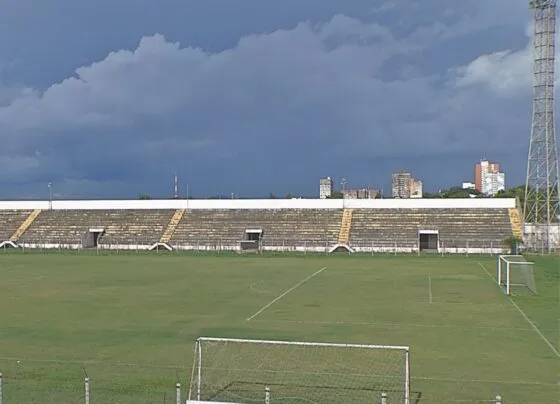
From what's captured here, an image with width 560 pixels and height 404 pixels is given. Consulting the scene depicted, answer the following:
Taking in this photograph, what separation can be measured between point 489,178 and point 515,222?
110 m

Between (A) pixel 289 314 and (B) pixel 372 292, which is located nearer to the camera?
(A) pixel 289 314

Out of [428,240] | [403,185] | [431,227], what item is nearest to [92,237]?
[428,240]

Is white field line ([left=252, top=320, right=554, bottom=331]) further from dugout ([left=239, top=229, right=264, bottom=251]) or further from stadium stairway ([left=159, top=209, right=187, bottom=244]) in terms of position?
stadium stairway ([left=159, top=209, right=187, bottom=244])

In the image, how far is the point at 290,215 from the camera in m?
69.6

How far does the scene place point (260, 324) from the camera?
71.6 feet

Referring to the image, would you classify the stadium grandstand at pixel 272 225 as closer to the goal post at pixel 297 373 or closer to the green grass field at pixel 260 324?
the green grass field at pixel 260 324

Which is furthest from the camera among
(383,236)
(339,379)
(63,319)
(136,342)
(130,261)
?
(383,236)

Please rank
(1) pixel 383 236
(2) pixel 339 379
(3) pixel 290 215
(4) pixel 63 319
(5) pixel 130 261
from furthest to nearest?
1. (3) pixel 290 215
2. (1) pixel 383 236
3. (5) pixel 130 261
4. (4) pixel 63 319
5. (2) pixel 339 379

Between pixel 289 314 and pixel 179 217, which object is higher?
pixel 179 217

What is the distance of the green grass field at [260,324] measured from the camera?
1437cm

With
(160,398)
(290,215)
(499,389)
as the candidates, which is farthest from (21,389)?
(290,215)

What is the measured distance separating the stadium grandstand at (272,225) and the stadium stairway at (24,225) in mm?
117

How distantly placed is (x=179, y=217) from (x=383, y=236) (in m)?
23.9

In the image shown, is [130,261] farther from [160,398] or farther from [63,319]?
[160,398]
